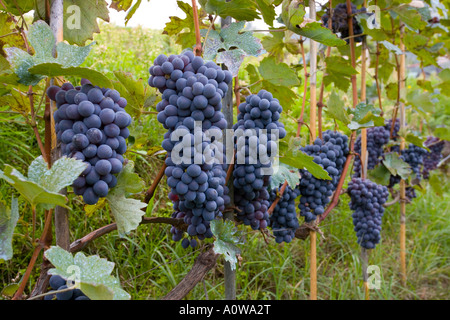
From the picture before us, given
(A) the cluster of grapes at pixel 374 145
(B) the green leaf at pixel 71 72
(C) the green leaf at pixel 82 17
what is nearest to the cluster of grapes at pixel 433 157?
(A) the cluster of grapes at pixel 374 145

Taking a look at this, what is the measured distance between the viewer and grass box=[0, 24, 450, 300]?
1.71 meters

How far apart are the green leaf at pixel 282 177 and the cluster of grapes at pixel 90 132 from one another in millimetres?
439

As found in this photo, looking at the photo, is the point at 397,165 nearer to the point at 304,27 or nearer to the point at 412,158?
the point at 412,158

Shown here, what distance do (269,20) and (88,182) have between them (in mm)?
640

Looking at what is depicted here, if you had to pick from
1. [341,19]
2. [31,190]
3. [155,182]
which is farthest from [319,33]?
[31,190]

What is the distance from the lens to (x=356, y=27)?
160cm

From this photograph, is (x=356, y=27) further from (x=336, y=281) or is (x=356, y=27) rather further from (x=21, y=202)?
(x=21, y=202)

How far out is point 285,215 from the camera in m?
1.21

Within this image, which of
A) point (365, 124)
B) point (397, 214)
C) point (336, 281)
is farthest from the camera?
point (397, 214)

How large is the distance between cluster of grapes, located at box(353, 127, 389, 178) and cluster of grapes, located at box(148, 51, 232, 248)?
121cm

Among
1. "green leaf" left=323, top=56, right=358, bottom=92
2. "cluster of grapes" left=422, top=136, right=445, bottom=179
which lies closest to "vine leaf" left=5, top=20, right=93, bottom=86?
"green leaf" left=323, top=56, right=358, bottom=92

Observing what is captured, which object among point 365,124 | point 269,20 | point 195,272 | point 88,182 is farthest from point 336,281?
point 88,182

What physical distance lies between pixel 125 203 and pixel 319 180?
0.72 m

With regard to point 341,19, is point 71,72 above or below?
below
